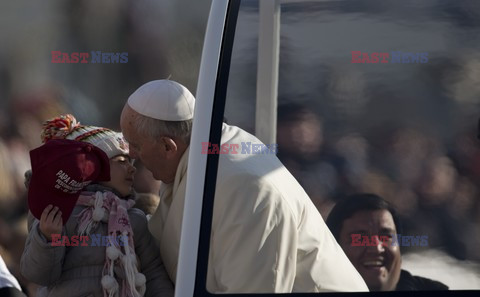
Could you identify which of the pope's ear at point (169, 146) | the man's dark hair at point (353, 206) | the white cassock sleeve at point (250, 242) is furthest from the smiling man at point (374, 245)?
the pope's ear at point (169, 146)

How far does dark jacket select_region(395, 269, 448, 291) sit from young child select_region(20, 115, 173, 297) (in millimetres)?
841

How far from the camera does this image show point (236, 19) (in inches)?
95.1

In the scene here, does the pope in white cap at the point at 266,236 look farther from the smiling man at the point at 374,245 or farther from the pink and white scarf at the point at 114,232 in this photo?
the pink and white scarf at the point at 114,232

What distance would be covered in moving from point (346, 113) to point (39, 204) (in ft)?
3.18

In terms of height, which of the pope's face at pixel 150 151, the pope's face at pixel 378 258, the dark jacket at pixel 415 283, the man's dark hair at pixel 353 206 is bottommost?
the dark jacket at pixel 415 283

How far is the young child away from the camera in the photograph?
2.76 m

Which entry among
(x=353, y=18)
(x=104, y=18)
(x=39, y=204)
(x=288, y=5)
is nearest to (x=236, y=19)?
(x=288, y=5)

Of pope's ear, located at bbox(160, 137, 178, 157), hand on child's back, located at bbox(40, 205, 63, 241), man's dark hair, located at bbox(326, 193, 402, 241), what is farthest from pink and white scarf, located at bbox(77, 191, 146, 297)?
man's dark hair, located at bbox(326, 193, 402, 241)

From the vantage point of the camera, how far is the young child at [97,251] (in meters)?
2.76

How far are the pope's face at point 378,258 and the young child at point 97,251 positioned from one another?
Result: 2.46 ft

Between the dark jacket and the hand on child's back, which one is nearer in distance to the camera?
the dark jacket

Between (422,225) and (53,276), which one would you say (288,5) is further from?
(53,276)

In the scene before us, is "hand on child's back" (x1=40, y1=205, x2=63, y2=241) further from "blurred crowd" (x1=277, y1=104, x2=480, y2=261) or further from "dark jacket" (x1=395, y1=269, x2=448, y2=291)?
"dark jacket" (x1=395, y1=269, x2=448, y2=291)

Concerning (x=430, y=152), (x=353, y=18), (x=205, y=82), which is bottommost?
Answer: (x=430, y=152)
